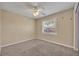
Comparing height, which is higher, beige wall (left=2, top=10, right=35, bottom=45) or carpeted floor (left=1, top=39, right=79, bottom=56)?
beige wall (left=2, top=10, right=35, bottom=45)

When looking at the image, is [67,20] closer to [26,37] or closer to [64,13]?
[64,13]

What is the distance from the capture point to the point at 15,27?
500cm

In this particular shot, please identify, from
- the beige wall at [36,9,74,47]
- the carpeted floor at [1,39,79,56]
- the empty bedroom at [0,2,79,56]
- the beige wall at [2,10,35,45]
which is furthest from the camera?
the beige wall at [2,10,35,45]

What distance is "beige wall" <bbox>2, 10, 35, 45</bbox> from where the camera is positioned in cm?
432

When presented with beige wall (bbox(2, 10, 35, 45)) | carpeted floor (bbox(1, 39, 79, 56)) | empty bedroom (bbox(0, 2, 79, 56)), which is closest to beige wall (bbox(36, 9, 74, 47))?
empty bedroom (bbox(0, 2, 79, 56))

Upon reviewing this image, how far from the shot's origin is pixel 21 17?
5.54 m

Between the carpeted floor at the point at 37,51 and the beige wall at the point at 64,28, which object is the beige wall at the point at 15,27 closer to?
the carpeted floor at the point at 37,51

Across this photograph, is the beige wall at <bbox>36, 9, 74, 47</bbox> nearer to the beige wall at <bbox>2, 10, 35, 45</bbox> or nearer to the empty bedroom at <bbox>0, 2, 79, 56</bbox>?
the empty bedroom at <bbox>0, 2, 79, 56</bbox>

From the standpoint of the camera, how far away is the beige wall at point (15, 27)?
4.32m

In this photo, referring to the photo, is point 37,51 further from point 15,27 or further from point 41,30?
point 41,30

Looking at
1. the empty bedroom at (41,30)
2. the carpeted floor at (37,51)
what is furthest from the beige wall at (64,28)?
the carpeted floor at (37,51)

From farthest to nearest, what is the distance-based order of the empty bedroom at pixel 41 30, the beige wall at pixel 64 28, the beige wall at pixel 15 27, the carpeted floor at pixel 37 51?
the beige wall at pixel 15 27 → the beige wall at pixel 64 28 → the empty bedroom at pixel 41 30 → the carpeted floor at pixel 37 51

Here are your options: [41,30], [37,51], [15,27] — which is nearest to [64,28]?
[37,51]

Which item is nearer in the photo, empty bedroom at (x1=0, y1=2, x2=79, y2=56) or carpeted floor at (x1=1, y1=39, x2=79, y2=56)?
carpeted floor at (x1=1, y1=39, x2=79, y2=56)
